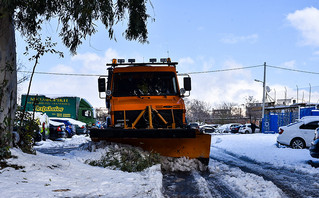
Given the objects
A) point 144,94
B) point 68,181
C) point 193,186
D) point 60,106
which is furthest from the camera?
point 60,106

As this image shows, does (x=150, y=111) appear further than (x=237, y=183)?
Answer: Yes

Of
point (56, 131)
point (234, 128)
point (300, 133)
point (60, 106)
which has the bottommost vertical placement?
point (234, 128)

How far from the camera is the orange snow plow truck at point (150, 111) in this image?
7.86 meters

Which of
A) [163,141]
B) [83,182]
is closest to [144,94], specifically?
[163,141]

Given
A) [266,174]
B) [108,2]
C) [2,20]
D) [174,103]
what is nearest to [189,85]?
[174,103]

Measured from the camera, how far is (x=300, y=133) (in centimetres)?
1583

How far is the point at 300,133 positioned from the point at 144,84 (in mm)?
9639

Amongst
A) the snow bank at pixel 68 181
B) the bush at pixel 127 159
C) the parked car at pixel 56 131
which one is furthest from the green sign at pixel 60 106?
the snow bank at pixel 68 181

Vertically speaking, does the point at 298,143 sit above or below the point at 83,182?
below

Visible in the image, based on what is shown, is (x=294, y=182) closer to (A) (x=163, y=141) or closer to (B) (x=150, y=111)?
(A) (x=163, y=141)

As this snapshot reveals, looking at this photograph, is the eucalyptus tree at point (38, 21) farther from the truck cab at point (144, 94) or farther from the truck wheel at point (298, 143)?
the truck wheel at point (298, 143)

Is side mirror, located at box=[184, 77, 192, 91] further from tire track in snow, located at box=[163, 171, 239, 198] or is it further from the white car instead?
the white car

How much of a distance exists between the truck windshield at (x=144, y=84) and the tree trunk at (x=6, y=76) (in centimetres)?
331

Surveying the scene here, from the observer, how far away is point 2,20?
6.44m
